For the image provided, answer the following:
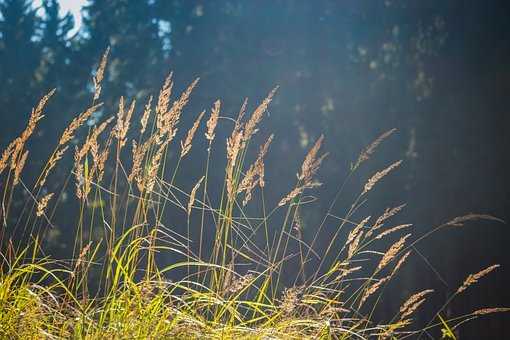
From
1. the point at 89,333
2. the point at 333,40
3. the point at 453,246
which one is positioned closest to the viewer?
the point at 89,333

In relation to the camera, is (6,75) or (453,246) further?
(6,75)

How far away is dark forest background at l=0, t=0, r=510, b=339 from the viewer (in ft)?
16.9

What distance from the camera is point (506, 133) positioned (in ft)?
17.0

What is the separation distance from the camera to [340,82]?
17.9 ft

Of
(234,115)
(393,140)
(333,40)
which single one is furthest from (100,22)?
(393,140)

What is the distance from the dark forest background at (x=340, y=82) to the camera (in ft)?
16.9

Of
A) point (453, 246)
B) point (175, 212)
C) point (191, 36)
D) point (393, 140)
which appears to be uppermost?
point (191, 36)

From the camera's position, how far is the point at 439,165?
17.2ft

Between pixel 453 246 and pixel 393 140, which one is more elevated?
pixel 393 140

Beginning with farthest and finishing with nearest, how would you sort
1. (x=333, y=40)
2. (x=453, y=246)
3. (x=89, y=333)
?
(x=333, y=40) < (x=453, y=246) < (x=89, y=333)


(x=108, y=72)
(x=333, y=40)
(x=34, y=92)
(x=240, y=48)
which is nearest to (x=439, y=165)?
(x=333, y=40)

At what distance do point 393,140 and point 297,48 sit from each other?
0.96 meters

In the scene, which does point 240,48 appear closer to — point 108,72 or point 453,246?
point 108,72

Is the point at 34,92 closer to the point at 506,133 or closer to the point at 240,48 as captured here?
the point at 240,48
